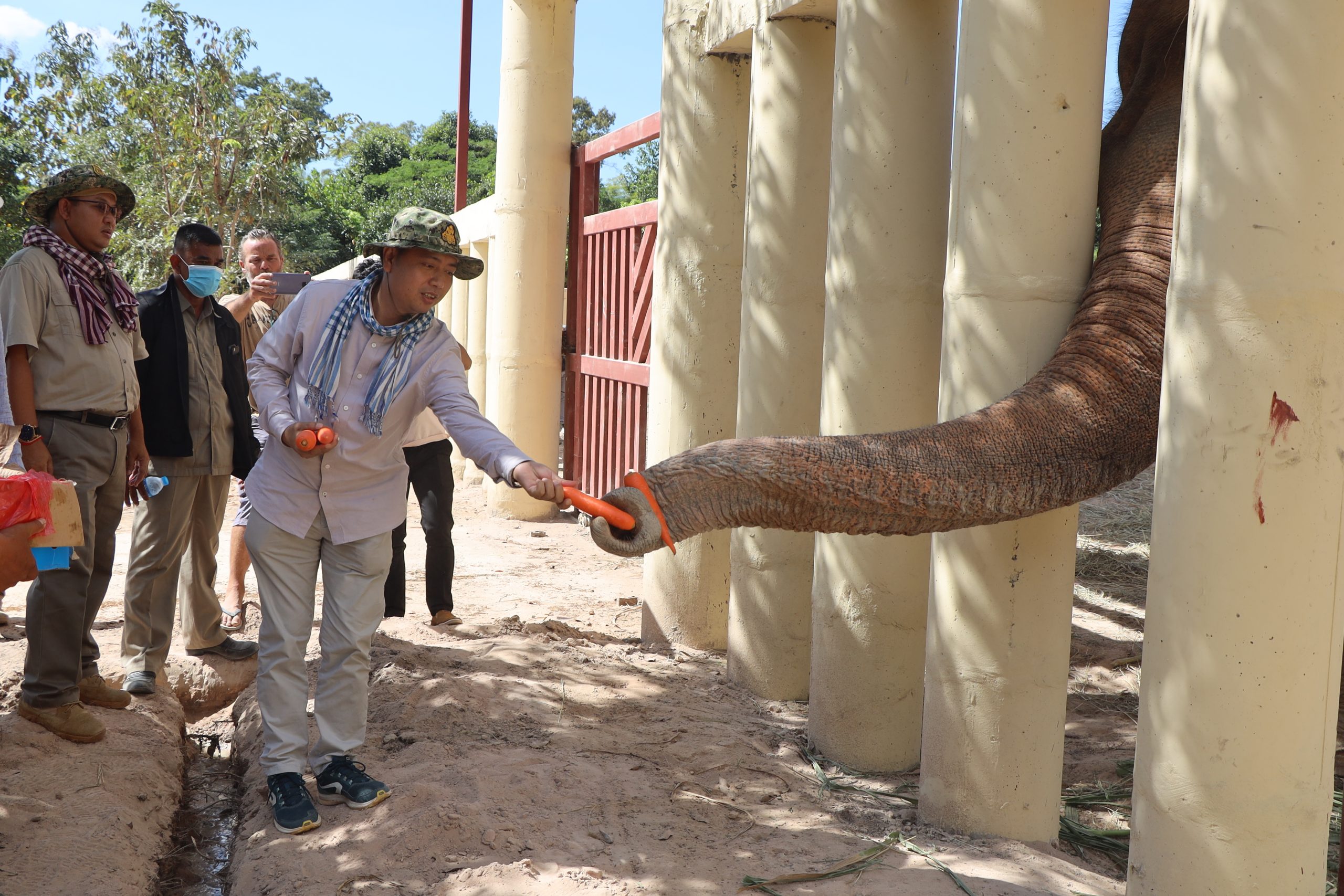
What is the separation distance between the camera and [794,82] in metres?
4.96

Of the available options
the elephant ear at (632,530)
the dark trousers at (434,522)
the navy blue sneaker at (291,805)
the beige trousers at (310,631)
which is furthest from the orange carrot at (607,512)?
the dark trousers at (434,522)

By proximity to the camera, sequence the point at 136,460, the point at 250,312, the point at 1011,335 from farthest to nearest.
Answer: the point at 250,312 → the point at 136,460 → the point at 1011,335

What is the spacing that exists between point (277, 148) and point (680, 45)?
1289cm

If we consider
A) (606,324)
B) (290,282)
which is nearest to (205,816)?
(290,282)

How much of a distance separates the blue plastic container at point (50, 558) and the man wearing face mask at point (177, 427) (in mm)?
1897

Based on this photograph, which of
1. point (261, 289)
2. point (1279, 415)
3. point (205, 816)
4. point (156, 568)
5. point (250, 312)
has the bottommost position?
point (205, 816)

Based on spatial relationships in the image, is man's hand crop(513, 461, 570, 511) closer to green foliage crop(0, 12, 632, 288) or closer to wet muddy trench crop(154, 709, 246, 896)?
wet muddy trench crop(154, 709, 246, 896)

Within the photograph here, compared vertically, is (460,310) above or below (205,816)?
above

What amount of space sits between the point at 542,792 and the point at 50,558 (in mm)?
1672

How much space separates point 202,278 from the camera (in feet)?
16.3

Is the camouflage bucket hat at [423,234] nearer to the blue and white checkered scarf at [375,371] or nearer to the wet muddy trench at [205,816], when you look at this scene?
the blue and white checkered scarf at [375,371]

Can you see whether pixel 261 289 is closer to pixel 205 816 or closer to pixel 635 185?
pixel 205 816

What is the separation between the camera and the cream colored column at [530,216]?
10094mm

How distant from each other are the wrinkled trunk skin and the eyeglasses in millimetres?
2600
